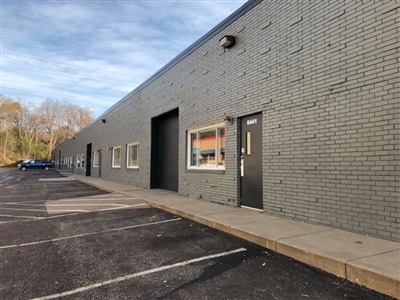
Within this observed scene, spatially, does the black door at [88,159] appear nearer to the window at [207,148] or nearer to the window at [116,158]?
the window at [116,158]

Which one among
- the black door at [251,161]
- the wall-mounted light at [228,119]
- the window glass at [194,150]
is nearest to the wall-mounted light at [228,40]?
the wall-mounted light at [228,119]

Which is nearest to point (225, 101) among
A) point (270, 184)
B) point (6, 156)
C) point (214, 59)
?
point (214, 59)

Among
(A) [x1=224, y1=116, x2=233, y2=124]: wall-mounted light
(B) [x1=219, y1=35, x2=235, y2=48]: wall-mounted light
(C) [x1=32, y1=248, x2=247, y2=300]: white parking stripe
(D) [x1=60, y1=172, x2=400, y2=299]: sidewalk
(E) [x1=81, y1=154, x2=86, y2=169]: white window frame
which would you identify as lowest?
(C) [x1=32, y1=248, x2=247, y2=300]: white parking stripe

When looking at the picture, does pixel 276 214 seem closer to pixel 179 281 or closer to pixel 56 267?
pixel 179 281

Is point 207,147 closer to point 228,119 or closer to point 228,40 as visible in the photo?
point 228,119

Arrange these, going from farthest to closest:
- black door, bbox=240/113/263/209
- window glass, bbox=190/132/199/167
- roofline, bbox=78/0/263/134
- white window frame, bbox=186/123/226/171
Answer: window glass, bbox=190/132/199/167 → white window frame, bbox=186/123/226/171 → roofline, bbox=78/0/263/134 → black door, bbox=240/113/263/209

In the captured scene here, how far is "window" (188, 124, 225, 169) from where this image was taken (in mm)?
9633

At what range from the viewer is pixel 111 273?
4.06 m

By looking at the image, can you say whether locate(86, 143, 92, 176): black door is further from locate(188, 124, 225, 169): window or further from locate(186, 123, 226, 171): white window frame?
locate(188, 124, 225, 169): window

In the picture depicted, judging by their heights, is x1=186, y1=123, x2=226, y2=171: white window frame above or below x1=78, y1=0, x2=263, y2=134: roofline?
below

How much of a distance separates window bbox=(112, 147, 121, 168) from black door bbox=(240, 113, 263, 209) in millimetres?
13636

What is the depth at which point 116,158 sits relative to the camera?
2134 cm

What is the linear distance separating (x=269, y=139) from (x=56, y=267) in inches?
204

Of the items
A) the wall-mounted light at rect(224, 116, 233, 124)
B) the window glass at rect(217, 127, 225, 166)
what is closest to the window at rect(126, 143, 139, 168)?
the window glass at rect(217, 127, 225, 166)
